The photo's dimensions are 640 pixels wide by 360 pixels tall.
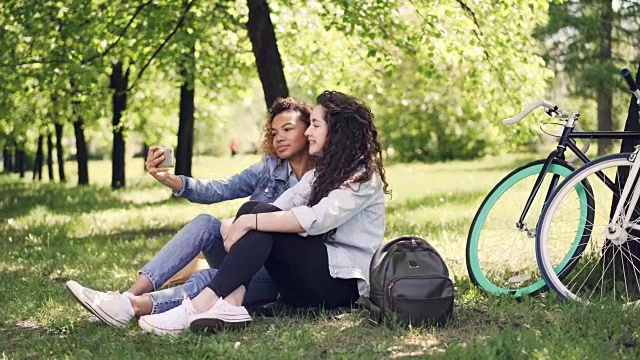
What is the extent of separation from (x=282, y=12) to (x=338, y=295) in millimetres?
9398

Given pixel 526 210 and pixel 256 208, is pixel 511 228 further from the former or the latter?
pixel 256 208

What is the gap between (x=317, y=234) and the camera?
16.6 feet

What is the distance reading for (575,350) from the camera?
4145mm

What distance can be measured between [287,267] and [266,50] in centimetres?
627

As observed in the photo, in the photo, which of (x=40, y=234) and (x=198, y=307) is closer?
(x=198, y=307)

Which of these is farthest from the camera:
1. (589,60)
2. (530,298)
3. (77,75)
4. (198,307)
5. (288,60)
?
(589,60)

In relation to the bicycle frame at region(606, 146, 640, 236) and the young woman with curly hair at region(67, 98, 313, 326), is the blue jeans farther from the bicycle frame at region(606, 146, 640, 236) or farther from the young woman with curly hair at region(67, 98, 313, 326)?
the bicycle frame at region(606, 146, 640, 236)

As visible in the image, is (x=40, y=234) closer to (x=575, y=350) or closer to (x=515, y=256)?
(x=515, y=256)

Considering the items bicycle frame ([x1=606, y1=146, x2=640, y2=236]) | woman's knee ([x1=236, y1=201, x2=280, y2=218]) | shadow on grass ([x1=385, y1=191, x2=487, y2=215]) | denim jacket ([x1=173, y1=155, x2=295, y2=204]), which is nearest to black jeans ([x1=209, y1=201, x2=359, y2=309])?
woman's knee ([x1=236, y1=201, x2=280, y2=218])

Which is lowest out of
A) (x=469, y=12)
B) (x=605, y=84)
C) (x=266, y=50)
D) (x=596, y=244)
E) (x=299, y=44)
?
(x=596, y=244)

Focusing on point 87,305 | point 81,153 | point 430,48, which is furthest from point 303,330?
point 81,153

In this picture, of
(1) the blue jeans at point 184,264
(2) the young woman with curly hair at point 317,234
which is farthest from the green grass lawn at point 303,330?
(1) the blue jeans at point 184,264

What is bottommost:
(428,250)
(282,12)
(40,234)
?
(40,234)

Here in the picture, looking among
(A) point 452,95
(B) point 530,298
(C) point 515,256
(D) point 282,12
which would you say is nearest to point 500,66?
(D) point 282,12
